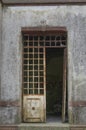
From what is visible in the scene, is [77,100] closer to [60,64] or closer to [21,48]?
[21,48]

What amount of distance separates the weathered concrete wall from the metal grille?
1.23ft

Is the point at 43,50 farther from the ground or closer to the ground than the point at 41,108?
farther from the ground

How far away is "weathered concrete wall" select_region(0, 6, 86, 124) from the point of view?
9969 millimetres

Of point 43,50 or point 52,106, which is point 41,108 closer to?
point 43,50

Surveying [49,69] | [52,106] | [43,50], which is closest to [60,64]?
[49,69]

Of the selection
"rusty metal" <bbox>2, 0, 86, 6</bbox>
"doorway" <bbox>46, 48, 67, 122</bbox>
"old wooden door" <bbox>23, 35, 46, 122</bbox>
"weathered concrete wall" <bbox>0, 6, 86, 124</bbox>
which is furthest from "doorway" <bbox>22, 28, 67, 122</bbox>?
"doorway" <bbox>46, 48, 67, 122</bbox>

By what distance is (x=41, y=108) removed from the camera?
10.3 metres

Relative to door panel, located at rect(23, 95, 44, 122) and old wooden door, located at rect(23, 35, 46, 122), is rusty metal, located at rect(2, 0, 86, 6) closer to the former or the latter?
old wooden door, located at rect(23, 35, 46, 122)

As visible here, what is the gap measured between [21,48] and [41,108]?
1959mm

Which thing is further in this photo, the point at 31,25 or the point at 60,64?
the point at 60,64

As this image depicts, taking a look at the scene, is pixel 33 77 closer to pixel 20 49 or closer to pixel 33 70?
pixel 33 70

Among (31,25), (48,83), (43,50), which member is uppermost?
(31,25)

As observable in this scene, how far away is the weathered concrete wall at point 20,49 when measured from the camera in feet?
32.7

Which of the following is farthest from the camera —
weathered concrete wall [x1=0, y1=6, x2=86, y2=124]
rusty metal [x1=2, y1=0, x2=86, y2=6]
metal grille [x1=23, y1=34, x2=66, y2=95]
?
metal grille [x1=23, y1=34, x2=66, y2=95]
